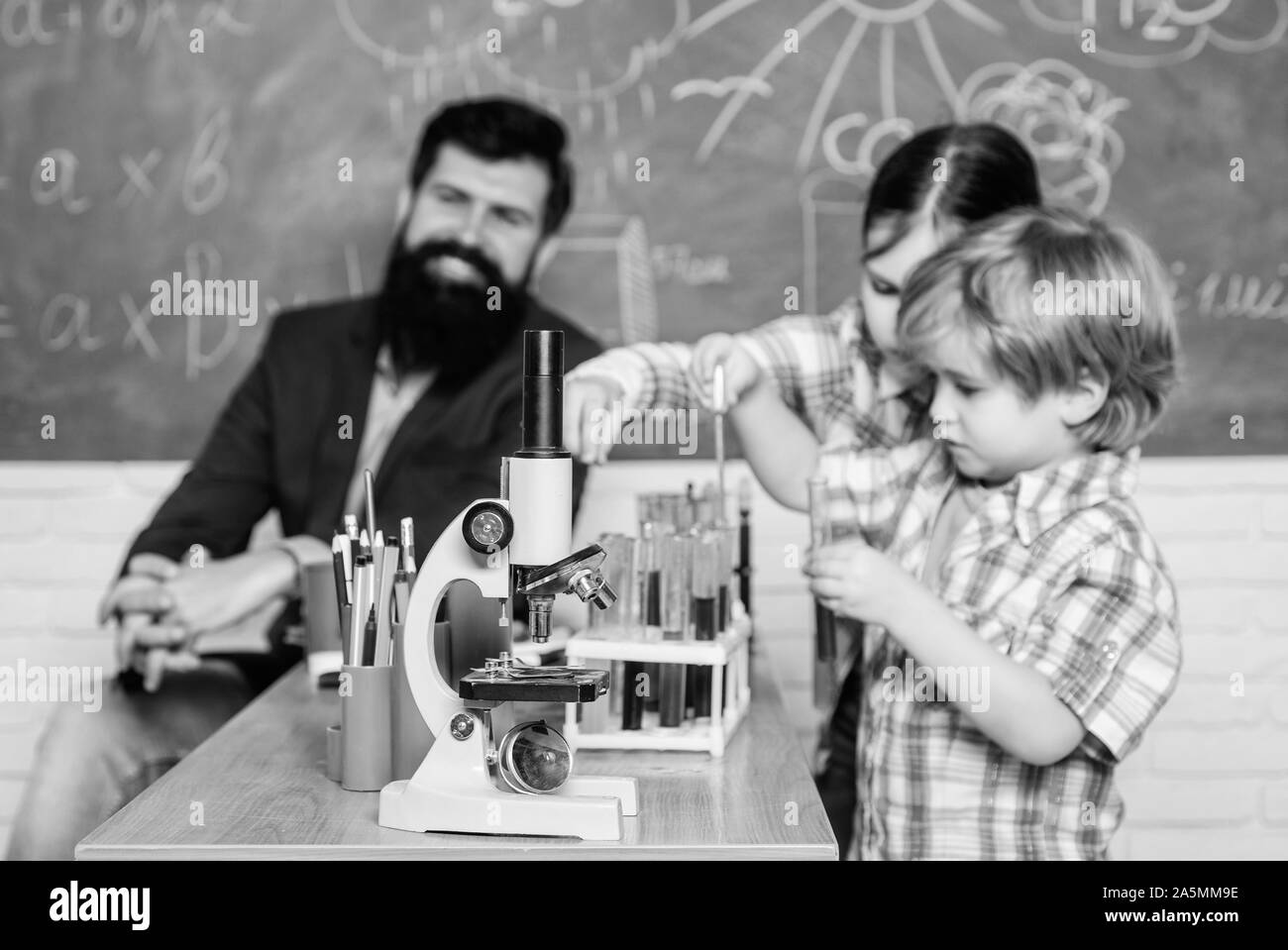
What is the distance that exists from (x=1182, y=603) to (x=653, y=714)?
1.38 meters

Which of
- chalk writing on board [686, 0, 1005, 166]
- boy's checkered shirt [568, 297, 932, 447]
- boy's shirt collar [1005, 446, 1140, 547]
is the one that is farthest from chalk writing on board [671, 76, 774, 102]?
boy's shirt collar [1005, 446, 1140, 547]

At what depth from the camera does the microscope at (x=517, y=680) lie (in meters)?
1.04

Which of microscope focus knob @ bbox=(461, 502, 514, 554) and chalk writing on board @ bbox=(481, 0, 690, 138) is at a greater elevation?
chalk writing on board @ bbox=(481, 0, 690, 138)

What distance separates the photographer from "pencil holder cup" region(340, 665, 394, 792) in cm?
116

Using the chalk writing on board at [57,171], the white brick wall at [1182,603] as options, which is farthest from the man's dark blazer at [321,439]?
the chalk writing on board at [57,171]

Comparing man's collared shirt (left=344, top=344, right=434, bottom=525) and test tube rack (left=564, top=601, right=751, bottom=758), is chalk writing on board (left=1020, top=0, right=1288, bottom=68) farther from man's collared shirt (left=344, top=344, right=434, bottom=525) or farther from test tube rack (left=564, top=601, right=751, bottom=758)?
test tube rack (left=564, top=601, right=751, bottom=758)

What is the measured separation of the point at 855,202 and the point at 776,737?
1.23 meters

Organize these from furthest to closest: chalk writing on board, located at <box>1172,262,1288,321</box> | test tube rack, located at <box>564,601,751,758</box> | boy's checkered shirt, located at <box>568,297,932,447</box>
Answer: chalk writing on board, located at <box>1172,262,1288,321</box>
boy's checkered shirt, located at <box>568,297,932,447</box>
test tube rack, located at <box>564,601,751,758</box>

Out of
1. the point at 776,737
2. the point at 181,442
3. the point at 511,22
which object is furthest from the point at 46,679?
the point at 776,737

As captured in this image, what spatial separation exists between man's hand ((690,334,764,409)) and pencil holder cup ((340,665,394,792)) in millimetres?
593

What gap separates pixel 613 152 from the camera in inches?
92.0

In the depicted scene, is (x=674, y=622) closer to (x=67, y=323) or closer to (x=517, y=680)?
(x=517, y=680)

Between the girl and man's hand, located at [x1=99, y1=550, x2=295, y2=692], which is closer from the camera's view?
the girl

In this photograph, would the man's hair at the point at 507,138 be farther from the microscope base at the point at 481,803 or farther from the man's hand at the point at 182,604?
the microscope base at the point at 481,803
